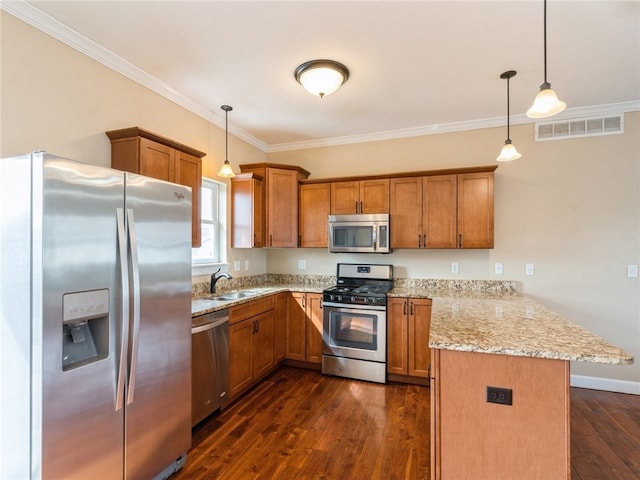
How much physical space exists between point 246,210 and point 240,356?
1.64 m

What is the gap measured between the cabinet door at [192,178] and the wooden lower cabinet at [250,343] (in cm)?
75

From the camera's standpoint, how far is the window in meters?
3.52

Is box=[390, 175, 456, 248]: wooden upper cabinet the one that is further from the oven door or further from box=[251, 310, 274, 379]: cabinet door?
box=[251, 310, 274, 379]: cabinet door

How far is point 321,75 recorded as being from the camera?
2447 mm

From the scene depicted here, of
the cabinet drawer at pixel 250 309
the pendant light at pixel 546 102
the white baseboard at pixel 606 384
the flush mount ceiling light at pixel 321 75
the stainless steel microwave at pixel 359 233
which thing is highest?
the flush mount ceiling light at pixel 321 75

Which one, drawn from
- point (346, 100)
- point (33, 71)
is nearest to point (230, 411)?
point (33, 71)

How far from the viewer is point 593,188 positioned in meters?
3.28

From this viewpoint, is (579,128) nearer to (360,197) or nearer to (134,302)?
(360,197)

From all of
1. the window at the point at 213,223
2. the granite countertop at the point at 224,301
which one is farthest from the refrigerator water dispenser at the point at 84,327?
the window at the point at 213,223

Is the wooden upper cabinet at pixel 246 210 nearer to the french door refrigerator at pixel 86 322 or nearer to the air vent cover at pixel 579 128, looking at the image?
the french door refrigerator at pixel 86 322

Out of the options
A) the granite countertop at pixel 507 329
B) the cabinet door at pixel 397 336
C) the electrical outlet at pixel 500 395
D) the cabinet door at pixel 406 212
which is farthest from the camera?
the cabinet door at pixel 406 212

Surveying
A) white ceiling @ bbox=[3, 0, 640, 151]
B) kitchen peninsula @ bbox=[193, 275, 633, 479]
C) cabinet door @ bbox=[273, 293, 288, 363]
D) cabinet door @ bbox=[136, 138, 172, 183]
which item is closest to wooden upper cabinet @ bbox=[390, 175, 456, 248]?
white ceiling @ bbox=[3, 0, 640, 151]

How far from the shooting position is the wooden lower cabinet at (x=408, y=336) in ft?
10.7

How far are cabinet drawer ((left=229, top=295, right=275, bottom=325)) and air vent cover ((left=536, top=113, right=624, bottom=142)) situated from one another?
340cm
